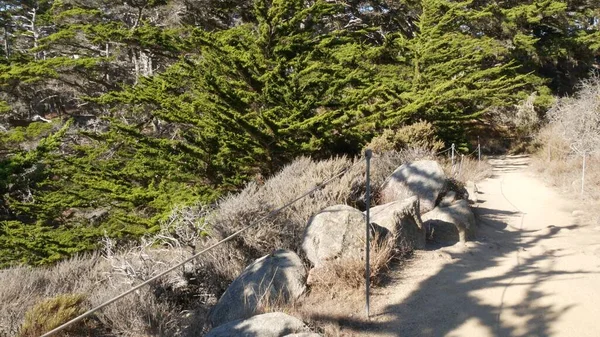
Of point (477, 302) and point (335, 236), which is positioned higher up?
point (335, 236)

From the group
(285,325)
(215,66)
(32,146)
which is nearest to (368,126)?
(215,66)

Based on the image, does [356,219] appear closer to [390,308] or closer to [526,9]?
[390,308]

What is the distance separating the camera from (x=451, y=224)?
617 centimetres

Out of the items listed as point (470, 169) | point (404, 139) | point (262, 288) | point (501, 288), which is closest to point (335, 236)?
point (262, 288)

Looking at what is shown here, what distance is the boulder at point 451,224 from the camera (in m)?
6.12

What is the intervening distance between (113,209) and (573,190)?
11.9 meters

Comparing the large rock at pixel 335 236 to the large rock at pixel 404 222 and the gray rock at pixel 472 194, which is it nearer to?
the large rock at pixel 404 222

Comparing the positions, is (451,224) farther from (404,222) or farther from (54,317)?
(54,317)

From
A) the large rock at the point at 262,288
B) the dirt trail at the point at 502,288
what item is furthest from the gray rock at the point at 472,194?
the large rock at the point at 262,288

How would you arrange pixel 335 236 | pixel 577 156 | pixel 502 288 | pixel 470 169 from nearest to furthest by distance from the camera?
pixel 502 288 < pixel 335 236 < pixel 577 156 < pixel 470 169

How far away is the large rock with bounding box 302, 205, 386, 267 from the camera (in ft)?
15.5

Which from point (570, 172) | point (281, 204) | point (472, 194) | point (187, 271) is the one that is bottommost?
point (187, 271)

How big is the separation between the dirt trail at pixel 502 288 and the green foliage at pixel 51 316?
8.75 feet

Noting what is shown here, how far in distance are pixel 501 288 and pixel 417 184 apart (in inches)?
113
